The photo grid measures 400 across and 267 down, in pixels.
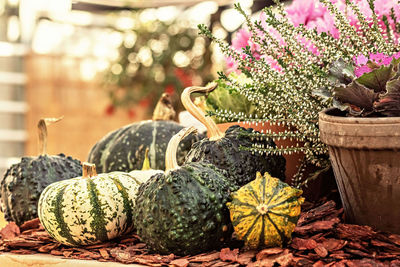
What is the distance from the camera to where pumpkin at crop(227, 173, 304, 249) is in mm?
814

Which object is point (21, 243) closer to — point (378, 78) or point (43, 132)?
point (43, 132)

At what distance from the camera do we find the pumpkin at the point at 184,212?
0.85 m

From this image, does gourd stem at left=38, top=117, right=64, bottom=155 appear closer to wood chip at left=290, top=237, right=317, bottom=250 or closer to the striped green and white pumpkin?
the striped green and white pumpkin

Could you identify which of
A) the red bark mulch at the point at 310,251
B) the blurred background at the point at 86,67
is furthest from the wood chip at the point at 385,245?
the blurred background at the point at 86,67

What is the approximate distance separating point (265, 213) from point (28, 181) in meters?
0.65

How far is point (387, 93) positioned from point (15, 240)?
73cm

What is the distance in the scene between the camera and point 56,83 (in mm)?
5129

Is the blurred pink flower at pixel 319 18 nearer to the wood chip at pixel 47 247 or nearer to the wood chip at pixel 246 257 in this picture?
the wood chip at pixel 246 257

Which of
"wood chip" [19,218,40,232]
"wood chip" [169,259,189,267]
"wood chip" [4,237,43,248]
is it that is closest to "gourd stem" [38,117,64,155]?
"wood chip" [19,218,40,232]

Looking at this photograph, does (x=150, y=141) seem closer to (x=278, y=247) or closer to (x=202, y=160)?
(x=202, y=160)

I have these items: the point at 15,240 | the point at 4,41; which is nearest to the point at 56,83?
the point at 4,41

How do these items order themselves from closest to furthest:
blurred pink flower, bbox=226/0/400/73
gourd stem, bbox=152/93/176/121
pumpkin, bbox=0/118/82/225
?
blurred pink flower, bbox=226/0/400/73
pumpkin, bbox=0/118/82/225
gourd stem, bbox=152/93/176/121

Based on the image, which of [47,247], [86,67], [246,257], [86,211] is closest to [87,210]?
Result: [86,211]

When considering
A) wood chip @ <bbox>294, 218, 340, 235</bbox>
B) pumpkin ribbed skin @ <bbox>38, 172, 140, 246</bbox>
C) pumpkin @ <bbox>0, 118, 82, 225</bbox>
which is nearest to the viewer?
wood chip @ <bbox>294, 218, 340, 235</bbox>
